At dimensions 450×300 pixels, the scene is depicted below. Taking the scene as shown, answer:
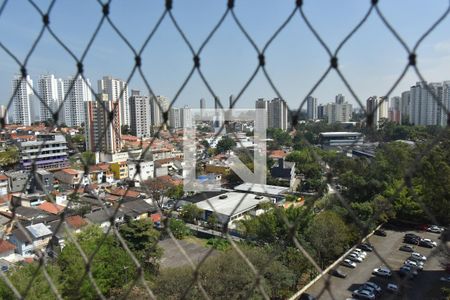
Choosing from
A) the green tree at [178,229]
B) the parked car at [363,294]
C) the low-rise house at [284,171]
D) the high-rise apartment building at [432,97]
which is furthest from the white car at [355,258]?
the low-rise house at [284,171]

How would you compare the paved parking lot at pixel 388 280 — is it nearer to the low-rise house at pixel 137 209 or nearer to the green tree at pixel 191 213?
the green tree at pixel 191 213

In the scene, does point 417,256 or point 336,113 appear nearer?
point 417,256

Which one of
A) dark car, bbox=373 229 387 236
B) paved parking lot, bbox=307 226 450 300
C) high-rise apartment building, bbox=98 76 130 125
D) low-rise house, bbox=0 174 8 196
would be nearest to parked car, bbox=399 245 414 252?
paved parking lot, bbox=307 226 450 300

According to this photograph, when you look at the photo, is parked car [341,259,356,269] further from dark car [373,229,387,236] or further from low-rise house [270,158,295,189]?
low-rise house [270,158,295,189]

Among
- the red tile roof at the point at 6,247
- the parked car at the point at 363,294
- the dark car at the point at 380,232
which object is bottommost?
the parked car at the point at 363,294

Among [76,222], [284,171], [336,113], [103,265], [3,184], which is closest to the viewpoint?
[103,265]

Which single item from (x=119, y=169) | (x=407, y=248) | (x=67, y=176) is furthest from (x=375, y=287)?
(x=119, y=169)

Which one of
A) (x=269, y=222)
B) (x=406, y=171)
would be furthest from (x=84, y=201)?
(x=406, y=171)

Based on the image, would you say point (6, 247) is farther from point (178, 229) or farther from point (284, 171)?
point (284, 171)
